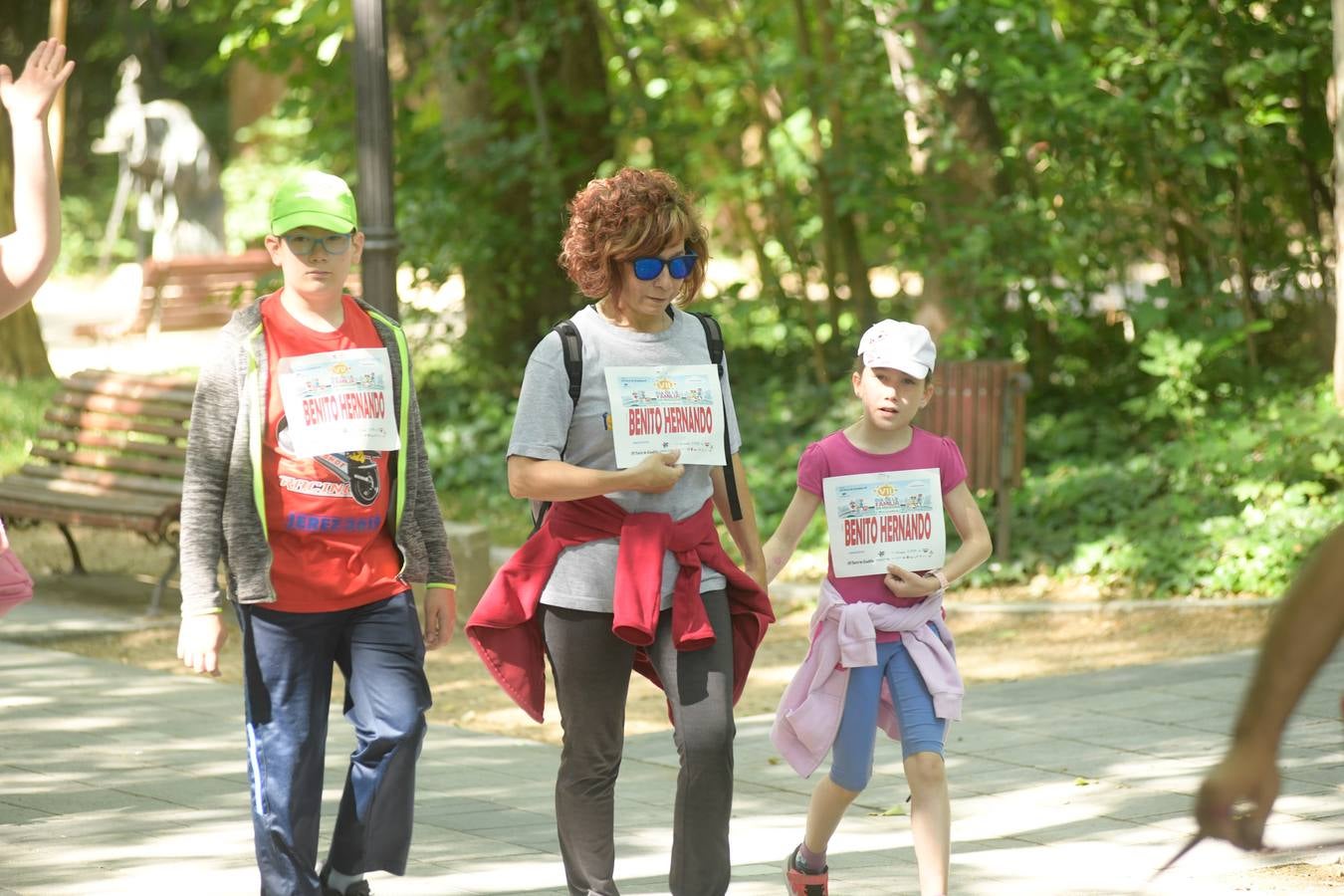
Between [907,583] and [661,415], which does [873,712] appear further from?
[661,415]

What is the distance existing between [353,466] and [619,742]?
93cm

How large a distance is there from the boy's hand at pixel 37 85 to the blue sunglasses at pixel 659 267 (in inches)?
54.1

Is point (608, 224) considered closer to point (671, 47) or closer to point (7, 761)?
point (7, 761)

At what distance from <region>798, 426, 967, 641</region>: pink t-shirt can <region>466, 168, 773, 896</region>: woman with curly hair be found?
0.52m

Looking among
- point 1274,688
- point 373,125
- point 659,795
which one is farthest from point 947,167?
point 1274,688

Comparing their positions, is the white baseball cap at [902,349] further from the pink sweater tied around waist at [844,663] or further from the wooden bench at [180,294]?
the wooden bench at [180,294]

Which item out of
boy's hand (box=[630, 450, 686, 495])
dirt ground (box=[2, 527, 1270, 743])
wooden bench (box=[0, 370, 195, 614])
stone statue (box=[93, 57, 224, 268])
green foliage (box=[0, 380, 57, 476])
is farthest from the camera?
stone statue (box=[93, 57, 224, 268])

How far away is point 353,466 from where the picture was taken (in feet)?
15.2

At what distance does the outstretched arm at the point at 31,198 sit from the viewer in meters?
4.27

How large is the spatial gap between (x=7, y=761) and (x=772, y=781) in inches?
105

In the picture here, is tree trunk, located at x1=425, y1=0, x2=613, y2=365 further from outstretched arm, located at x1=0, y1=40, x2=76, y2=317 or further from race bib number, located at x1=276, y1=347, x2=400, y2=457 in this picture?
outstretched arm, located at x1=0, y1=40, x2=76, y2=317

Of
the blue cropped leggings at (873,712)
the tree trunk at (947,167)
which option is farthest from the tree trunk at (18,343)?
the blue cropped leggings at (873,712)

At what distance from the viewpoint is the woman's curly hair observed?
4.52 meters

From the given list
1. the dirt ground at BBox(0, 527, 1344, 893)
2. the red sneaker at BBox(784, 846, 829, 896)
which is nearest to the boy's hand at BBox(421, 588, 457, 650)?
the red sneaker at BBox(784, 846, 829, 896)
